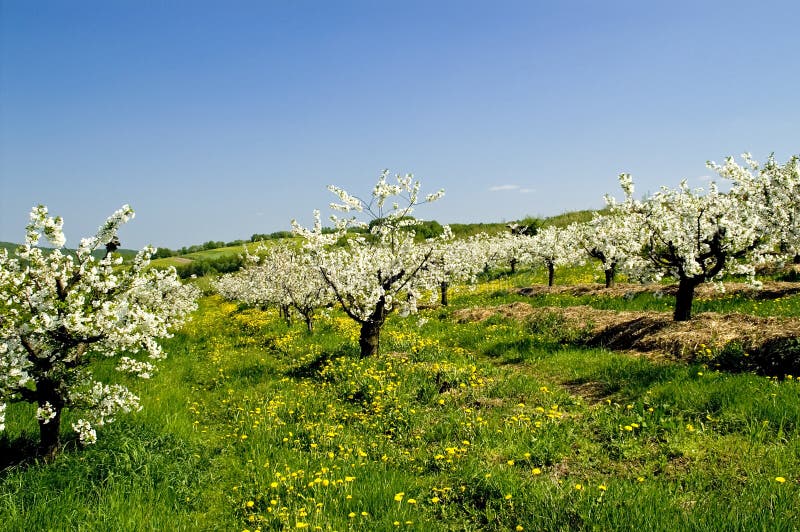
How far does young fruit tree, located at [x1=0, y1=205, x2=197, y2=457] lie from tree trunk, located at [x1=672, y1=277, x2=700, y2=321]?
47.3ft

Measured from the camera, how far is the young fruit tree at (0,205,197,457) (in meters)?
6.41

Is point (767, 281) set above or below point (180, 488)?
above

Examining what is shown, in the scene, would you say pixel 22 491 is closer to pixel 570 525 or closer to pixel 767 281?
pixel 570 525

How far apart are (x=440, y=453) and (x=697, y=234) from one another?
36.4ft

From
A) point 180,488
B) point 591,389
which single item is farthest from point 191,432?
point 591,389

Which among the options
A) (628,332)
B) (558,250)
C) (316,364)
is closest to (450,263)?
(558,250)

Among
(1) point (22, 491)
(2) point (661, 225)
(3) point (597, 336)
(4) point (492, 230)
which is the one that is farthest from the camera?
(4) point (492, 230)

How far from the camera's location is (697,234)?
45.1 feet

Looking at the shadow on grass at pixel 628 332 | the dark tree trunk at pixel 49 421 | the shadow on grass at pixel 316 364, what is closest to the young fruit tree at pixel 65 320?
the dark tree trunk at pixel 49 421

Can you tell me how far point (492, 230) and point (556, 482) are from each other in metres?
87.7

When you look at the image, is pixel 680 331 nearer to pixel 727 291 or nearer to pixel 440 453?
pixel 727 291

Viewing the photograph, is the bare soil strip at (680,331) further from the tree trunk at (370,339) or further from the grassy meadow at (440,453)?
the tree trunk at (370,339)

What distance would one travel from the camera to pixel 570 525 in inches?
212

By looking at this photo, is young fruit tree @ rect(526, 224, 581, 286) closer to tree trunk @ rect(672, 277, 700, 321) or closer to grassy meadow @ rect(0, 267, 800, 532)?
tree trunk @ rect(672, 277, 700, 321)
